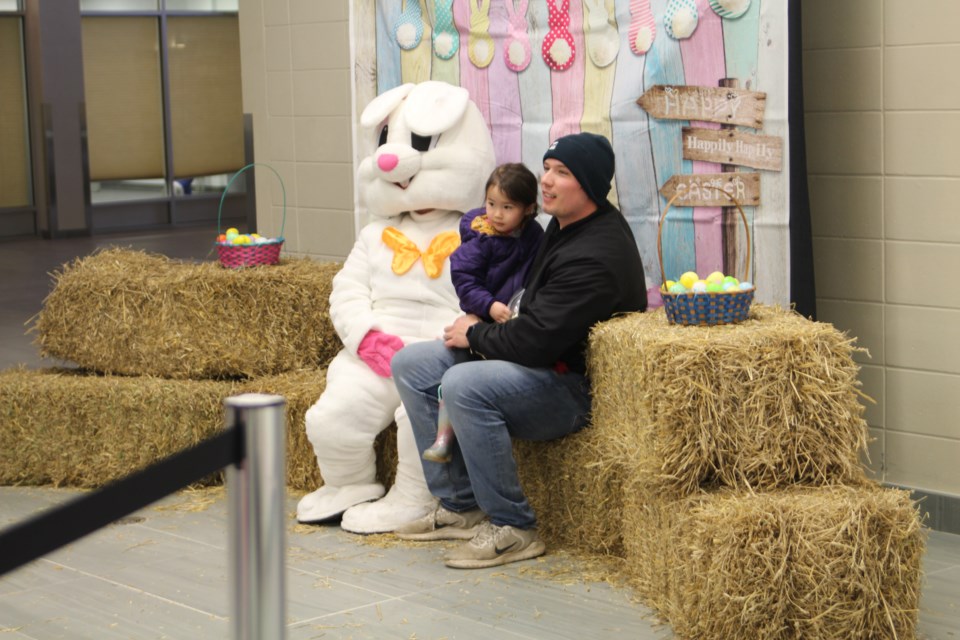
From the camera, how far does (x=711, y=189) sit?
→ 4055 millimetres

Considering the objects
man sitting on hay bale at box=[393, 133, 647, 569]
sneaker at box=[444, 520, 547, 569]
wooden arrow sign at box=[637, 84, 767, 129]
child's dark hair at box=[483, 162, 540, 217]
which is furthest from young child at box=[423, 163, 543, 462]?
sneaker at box=[444, 520, 547, 569]

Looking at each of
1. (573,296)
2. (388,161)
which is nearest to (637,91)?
(388,161)

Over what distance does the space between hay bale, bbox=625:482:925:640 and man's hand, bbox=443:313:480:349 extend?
3.41 feet

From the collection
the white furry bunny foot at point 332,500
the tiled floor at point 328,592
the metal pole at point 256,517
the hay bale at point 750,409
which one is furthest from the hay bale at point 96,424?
the metal pole at point 256,517

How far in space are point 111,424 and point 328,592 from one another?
1521 mm

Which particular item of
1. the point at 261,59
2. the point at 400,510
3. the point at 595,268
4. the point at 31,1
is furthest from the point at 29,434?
the point at 31,1

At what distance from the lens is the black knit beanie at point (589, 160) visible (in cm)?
368

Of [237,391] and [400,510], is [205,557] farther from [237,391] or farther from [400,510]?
[237,391]

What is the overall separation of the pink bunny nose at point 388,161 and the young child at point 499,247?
400 millimetres

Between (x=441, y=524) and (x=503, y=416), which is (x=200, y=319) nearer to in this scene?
(x=441, y=524)

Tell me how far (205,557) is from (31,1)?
31.5 feet

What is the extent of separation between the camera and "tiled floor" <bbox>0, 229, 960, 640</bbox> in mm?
3238

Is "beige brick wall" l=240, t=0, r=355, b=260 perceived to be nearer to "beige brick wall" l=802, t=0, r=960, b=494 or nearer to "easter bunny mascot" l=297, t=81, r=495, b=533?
"easter bunny mascot" l=297, t=81, r=495, b=533

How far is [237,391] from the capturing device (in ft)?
15.1
